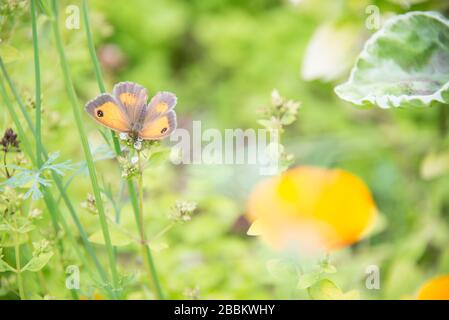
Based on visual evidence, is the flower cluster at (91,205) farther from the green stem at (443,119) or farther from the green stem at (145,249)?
the green stem at (443,119)

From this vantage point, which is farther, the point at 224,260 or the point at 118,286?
the point at 224,260

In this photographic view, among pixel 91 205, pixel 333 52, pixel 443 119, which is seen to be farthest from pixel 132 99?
pixel 443 119

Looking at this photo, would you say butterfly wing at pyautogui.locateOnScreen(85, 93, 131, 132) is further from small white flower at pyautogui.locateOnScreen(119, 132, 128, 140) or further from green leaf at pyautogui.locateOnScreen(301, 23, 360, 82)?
green leaf at pyautogui.locateOnScreen(301, 23, 360, 82)

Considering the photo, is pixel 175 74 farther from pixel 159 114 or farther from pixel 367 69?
pixel 159 114

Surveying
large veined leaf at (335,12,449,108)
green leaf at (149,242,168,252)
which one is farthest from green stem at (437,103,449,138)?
green leaf at (149,242,168,252)

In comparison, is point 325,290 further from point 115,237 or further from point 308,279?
point 115,237
